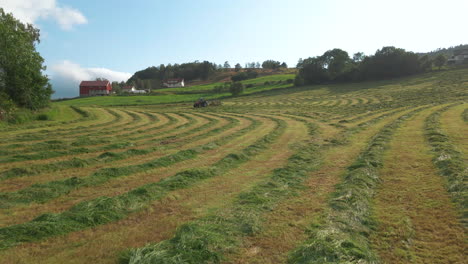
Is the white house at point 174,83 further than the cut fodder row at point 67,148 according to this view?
Yes

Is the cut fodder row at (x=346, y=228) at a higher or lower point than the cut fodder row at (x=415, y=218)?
higher

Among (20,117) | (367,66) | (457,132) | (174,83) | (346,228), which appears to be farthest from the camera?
(174,83)

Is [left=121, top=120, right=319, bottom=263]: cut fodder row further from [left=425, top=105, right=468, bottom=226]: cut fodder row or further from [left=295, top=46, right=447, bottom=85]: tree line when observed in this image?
[left=295, top=46, right=447, bottom=85]: tree line

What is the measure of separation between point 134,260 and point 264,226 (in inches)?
108

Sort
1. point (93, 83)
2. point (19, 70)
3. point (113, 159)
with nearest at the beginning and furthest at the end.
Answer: point (113, 159) → point (19, 70) → point (93, 83)

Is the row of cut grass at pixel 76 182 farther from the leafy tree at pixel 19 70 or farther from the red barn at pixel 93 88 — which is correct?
the red barn at pixel 93 88

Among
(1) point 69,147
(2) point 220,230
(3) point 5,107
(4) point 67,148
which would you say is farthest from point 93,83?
(2) point 220,230

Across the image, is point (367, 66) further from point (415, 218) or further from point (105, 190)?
point (105, 190)

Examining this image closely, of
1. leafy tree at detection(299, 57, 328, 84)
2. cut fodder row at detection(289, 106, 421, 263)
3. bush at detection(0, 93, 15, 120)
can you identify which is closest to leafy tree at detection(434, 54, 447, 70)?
leafy tree at detection(299, 57, 328, 84)

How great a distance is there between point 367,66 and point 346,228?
87508 mm

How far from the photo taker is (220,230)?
5.79 meters

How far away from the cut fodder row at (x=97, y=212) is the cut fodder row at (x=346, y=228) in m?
4.36

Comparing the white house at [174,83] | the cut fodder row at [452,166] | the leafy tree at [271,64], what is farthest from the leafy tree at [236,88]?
the leafy tree at [271,64]

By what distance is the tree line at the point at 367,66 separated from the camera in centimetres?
7869
